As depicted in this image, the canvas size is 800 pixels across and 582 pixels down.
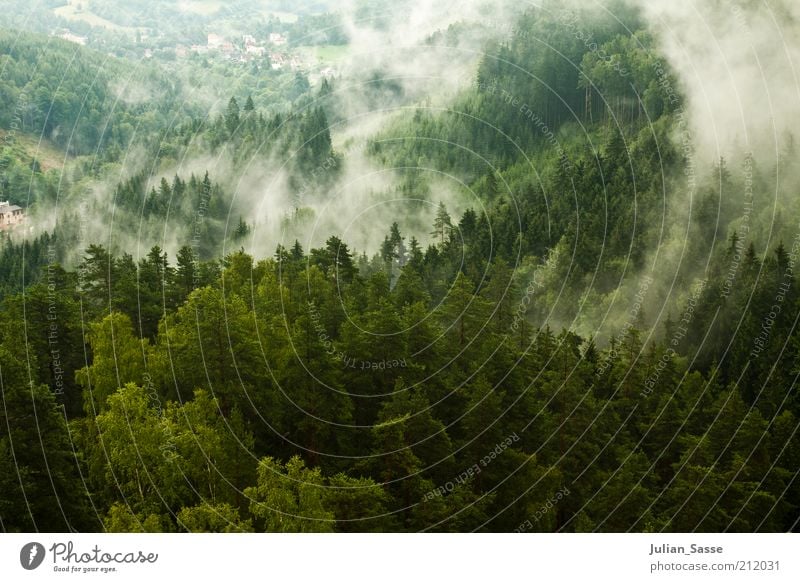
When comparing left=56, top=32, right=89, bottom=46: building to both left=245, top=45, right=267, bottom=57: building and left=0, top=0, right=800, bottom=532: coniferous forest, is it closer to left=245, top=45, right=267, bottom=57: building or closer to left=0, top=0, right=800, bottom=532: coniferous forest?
left=0, top=0, right=800, bottom=532: coniferous forest

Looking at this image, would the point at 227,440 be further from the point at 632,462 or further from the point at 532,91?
the point at 532,91

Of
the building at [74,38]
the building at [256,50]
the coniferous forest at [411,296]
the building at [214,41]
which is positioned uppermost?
the building at [74,38]

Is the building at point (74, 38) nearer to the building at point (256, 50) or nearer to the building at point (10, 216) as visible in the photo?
the building at point (256, 50)

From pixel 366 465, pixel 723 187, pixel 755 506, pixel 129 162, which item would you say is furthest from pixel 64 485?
pixel 129 162

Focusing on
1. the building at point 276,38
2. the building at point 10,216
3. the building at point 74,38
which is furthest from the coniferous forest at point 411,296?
the building at point 74,38

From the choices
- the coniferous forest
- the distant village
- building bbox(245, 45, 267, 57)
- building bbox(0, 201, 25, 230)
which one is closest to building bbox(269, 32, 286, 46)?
the distant village
